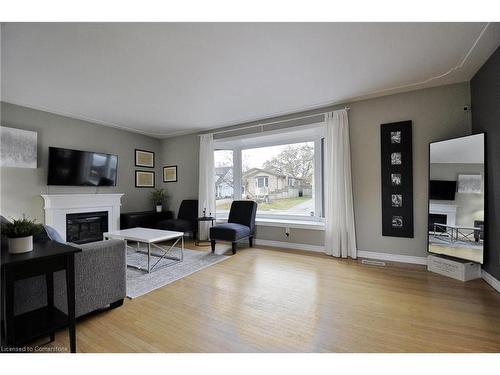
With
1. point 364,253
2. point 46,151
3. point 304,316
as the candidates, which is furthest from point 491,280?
point 46,151

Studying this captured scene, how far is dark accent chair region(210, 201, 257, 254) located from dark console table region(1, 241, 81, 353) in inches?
95.6

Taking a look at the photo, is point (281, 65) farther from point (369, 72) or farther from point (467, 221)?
point (467, 221)

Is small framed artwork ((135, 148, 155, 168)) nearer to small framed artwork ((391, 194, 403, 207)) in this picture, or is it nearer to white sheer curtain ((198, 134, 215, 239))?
white sheer curtain ((198, 134, 215, 239))

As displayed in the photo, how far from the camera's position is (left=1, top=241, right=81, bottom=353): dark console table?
1243 millimetres

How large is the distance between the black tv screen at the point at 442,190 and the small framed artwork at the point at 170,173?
16.3ft

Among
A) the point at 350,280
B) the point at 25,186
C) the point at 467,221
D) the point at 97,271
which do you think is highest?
the point at 25,186

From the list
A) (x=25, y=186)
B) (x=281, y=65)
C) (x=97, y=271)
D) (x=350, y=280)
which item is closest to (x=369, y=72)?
(x=281, y=65)

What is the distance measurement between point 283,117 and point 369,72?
1.71 meters

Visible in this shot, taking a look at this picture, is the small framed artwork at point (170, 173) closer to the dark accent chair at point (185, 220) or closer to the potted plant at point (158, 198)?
the potted plant at point (158, 198)

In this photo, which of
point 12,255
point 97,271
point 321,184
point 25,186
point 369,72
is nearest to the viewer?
point 12,255

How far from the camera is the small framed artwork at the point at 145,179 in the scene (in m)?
5.34

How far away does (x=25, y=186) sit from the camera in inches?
142

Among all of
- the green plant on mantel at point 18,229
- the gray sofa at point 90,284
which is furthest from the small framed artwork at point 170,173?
the green plant on mantel at point 18,229

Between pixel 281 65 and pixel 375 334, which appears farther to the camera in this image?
pixel 281 65
